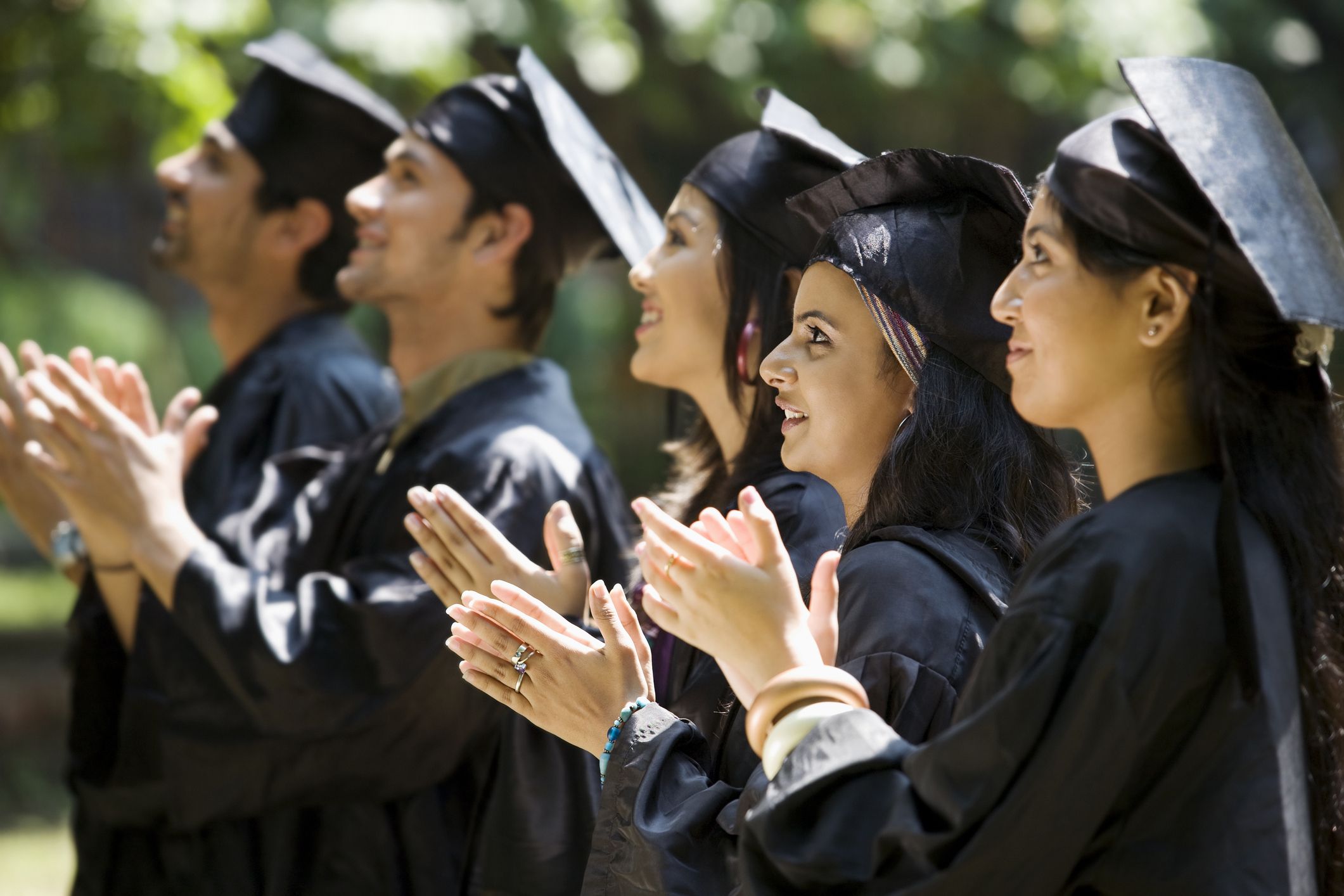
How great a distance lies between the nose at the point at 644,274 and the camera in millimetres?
2979

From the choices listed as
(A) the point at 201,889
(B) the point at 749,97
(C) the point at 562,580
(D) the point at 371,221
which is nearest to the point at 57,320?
(B) the point at 749,97

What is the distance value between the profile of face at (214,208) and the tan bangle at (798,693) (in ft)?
10.5

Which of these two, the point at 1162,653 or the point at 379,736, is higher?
the point at 1162,653

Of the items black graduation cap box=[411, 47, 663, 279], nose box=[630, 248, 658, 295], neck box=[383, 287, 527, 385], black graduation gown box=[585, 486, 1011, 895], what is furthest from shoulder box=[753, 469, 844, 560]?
neck box=[383, 287, 527, 385]

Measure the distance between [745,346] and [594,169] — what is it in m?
0.75

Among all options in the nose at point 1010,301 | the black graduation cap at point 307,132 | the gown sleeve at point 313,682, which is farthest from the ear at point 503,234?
Result: the nose at point 1010,301

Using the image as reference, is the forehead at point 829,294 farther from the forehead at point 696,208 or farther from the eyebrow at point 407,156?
the eyebrow at point 407,156

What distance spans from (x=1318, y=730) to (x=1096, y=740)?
314mm

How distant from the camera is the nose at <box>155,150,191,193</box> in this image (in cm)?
441

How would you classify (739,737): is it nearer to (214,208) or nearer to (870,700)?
(870,700)

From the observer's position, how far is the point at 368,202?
12.3ft

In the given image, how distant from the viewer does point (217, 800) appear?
3332 millimetres

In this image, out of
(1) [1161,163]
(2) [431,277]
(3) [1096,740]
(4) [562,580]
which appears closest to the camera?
(3) [1096,740]

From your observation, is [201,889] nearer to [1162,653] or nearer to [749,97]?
[1162,653]
